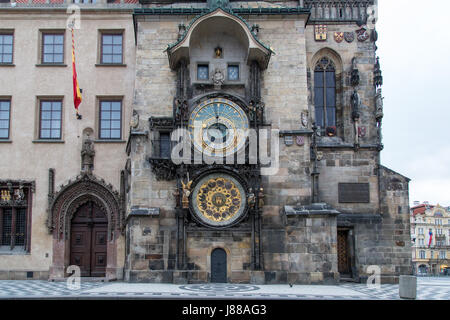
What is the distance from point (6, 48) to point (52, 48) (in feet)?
6.97

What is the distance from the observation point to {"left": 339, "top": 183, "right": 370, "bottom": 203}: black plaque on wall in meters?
22.2

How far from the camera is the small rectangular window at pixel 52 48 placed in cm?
2506

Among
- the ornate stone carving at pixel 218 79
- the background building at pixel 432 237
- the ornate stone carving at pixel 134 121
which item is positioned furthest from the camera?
the background building at pixel 432 237

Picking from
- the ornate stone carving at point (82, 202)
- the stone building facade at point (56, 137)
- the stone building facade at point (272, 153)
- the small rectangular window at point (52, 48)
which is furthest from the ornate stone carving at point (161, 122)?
the small rectangular window at point (52, 48)

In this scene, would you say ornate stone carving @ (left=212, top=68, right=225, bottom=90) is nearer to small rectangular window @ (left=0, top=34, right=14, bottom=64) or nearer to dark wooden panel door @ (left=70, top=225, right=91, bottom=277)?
dark wooden panel door @ (left=70, top=225, right=91, bottom=277)

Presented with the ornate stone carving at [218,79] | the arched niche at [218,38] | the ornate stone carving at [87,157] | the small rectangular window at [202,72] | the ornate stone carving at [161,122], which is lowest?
the ornate stone carving at [87,157]

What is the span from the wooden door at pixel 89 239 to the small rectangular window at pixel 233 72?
8358mm

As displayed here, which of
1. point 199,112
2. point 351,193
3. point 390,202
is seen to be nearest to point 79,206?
point 199,112

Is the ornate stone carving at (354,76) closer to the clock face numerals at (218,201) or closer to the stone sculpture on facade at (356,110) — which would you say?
the stone sculpture on facade at (356,110)

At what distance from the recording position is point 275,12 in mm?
21812

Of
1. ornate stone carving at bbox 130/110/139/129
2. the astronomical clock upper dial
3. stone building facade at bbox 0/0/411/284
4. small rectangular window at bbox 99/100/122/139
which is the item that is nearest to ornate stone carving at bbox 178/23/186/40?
stone building facade at bbox 0/0/411/284

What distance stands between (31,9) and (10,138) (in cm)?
617

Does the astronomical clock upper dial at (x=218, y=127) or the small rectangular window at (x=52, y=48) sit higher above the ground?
the small rectangular window at (x=52, y=48)

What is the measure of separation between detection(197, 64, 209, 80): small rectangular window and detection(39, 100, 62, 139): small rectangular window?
7.39m
